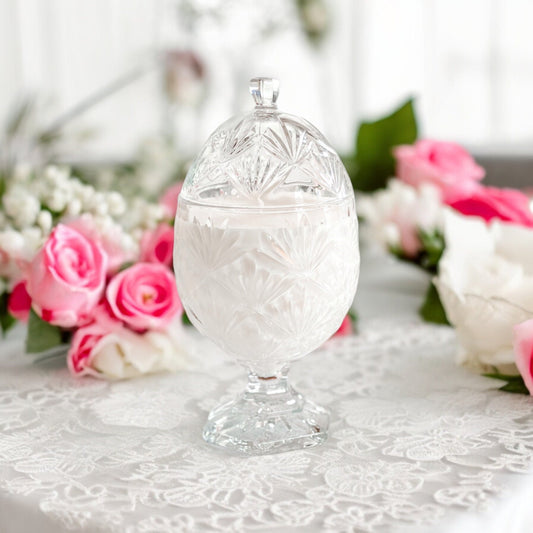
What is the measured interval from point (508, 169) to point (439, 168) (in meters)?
0.73

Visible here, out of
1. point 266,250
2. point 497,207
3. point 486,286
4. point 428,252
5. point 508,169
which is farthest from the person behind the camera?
point 508,169

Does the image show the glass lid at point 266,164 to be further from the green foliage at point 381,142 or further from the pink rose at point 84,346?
the green foliage at point 381,142

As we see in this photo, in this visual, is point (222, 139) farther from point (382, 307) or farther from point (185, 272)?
point (382, 307)

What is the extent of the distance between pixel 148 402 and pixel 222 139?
0.31 meters

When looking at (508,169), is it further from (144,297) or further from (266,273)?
(266,273)

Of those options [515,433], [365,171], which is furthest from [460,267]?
[365,171]

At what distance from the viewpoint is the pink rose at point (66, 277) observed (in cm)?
91

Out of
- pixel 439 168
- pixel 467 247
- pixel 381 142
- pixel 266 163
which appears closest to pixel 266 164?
pixel 266 163

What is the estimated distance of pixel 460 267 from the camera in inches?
38.4

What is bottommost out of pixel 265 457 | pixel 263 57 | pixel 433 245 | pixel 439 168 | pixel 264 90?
pixel 265 457

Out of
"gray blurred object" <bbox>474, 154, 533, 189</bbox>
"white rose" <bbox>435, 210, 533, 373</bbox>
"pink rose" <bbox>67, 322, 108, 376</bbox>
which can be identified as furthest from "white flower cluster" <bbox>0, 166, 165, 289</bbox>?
"gray blurred object" <bbox>474, 154, 533, 189</bbox>

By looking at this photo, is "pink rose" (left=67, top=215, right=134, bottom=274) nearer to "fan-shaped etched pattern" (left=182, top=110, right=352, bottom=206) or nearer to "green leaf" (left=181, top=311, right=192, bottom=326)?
"green leaf" (left=181, top=311, right=192, bottom=326)

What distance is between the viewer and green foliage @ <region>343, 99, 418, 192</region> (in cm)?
154

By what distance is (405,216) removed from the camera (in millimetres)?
1295
